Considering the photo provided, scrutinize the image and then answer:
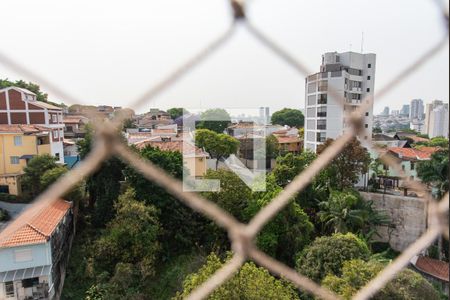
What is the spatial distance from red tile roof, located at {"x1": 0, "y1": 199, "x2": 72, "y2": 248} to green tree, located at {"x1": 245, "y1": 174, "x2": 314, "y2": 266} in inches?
97.4

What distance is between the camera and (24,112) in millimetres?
6934

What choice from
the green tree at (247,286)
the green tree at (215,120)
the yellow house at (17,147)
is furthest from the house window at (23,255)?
the green tree at (215,120)

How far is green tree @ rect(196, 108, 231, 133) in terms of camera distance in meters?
12.0

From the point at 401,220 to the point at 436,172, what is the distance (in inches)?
54.6

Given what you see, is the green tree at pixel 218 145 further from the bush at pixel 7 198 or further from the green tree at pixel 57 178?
the bush at pixel 7 198

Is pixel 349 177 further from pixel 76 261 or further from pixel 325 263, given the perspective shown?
pixel 76 261

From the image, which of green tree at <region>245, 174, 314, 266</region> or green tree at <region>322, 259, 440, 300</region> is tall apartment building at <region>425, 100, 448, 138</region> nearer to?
green tree at <region>322, 259, 440, 300</region>

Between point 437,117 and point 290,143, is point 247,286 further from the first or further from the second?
point 290,143

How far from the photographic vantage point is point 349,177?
598 cm

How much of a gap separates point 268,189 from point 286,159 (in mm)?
1387

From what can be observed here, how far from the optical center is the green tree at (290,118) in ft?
57.7

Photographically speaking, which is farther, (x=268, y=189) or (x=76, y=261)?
(x=268, y=189)

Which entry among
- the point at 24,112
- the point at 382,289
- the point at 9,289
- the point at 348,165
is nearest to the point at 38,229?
the point at 9,289

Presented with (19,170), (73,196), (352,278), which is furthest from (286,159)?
(19,170)
